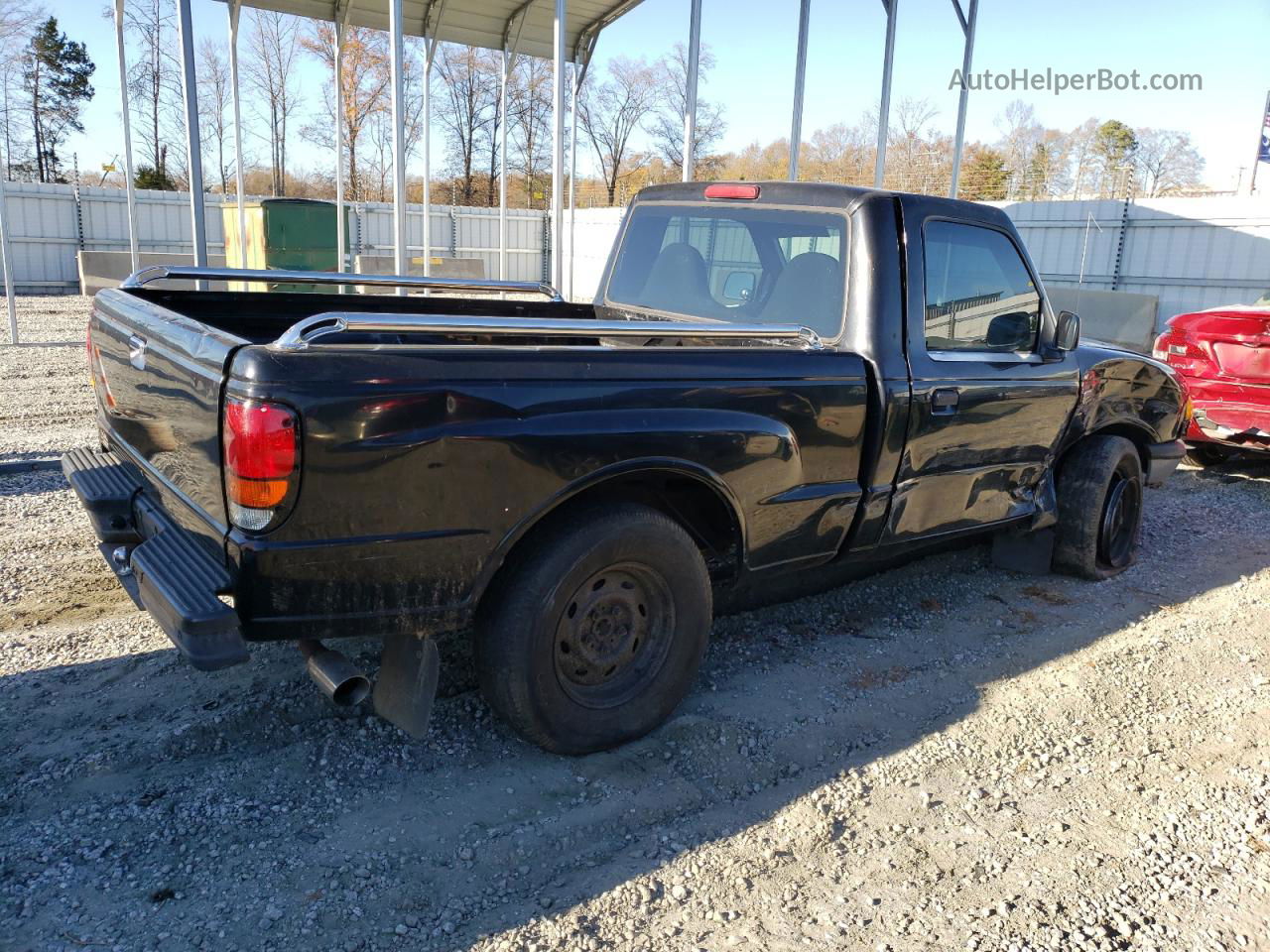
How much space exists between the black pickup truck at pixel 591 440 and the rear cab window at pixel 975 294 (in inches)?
0.7

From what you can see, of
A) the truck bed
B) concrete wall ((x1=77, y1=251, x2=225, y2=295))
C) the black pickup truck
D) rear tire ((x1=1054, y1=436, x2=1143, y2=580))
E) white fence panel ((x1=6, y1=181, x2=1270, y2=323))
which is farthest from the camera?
concrete wall ((x1=77, y1=251, x2=225, y2=295))

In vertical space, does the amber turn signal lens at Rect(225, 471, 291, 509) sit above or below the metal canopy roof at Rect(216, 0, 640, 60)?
below

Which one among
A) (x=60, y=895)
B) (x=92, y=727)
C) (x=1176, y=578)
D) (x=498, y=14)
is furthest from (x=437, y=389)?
(x=498, y=14)

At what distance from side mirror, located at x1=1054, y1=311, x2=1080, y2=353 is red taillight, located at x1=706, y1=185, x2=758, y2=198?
1.62 m

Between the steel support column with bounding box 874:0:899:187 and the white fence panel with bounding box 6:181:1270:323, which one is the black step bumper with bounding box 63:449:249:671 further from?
the steel support column with bounding box 874:0:899:187

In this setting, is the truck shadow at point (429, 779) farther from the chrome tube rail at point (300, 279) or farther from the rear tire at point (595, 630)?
the chrome tube rail at point (300, 279)

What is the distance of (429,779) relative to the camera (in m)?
3.17

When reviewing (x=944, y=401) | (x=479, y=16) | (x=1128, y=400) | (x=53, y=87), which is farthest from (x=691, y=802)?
(x=53, y=87)

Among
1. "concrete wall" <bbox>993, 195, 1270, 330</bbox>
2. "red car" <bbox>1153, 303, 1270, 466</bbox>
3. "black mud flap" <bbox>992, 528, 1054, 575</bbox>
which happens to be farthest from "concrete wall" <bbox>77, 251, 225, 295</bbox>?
"black mud flap" <bbox>992, 528, 1054, 575</bbox>

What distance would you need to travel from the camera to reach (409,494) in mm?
2680

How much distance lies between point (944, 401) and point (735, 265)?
115 cm

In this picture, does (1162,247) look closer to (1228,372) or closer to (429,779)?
(1228,372)

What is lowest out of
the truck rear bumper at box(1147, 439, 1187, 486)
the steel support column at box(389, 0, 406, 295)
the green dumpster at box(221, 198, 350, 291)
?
the truck rear bumper at box(1147, 439, 1187, 486)

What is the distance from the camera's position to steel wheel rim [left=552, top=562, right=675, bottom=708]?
3.19m
